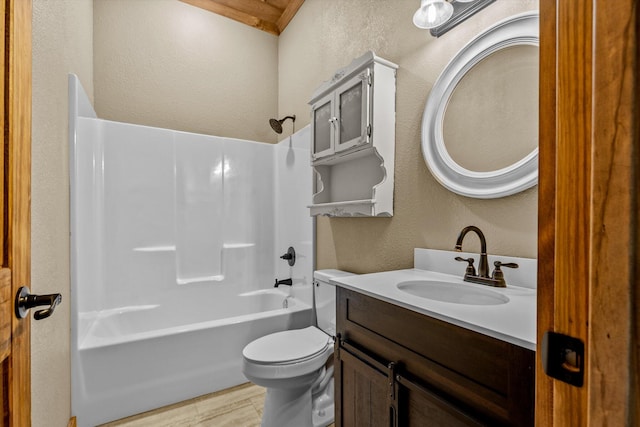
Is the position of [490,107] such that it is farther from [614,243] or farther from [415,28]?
[614,243]

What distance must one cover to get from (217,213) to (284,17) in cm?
207

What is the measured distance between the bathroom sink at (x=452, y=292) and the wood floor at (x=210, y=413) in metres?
1.22

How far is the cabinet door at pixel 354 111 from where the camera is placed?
1.55m

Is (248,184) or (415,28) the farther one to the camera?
(248,184)

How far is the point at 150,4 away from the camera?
2.55m

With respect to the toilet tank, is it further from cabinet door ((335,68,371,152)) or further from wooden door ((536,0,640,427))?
wooden door ((536,0,640,427))

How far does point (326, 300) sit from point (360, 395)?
800mm

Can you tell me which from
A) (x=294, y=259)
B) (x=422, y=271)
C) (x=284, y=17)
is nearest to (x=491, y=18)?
(x=422, y=271)

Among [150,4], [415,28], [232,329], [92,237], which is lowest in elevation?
[232,329]

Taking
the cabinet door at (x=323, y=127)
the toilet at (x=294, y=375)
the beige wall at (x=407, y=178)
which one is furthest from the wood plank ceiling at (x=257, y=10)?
the toilet at (x=294, y=375)

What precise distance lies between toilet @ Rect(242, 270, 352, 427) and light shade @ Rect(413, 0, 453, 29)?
1.66 metres

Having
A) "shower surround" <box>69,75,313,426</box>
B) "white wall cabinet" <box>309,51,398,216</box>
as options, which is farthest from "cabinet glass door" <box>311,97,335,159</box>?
"shower surround" <box>69,75,313,426</box>

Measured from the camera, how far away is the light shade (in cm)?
129

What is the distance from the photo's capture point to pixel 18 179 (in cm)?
62
